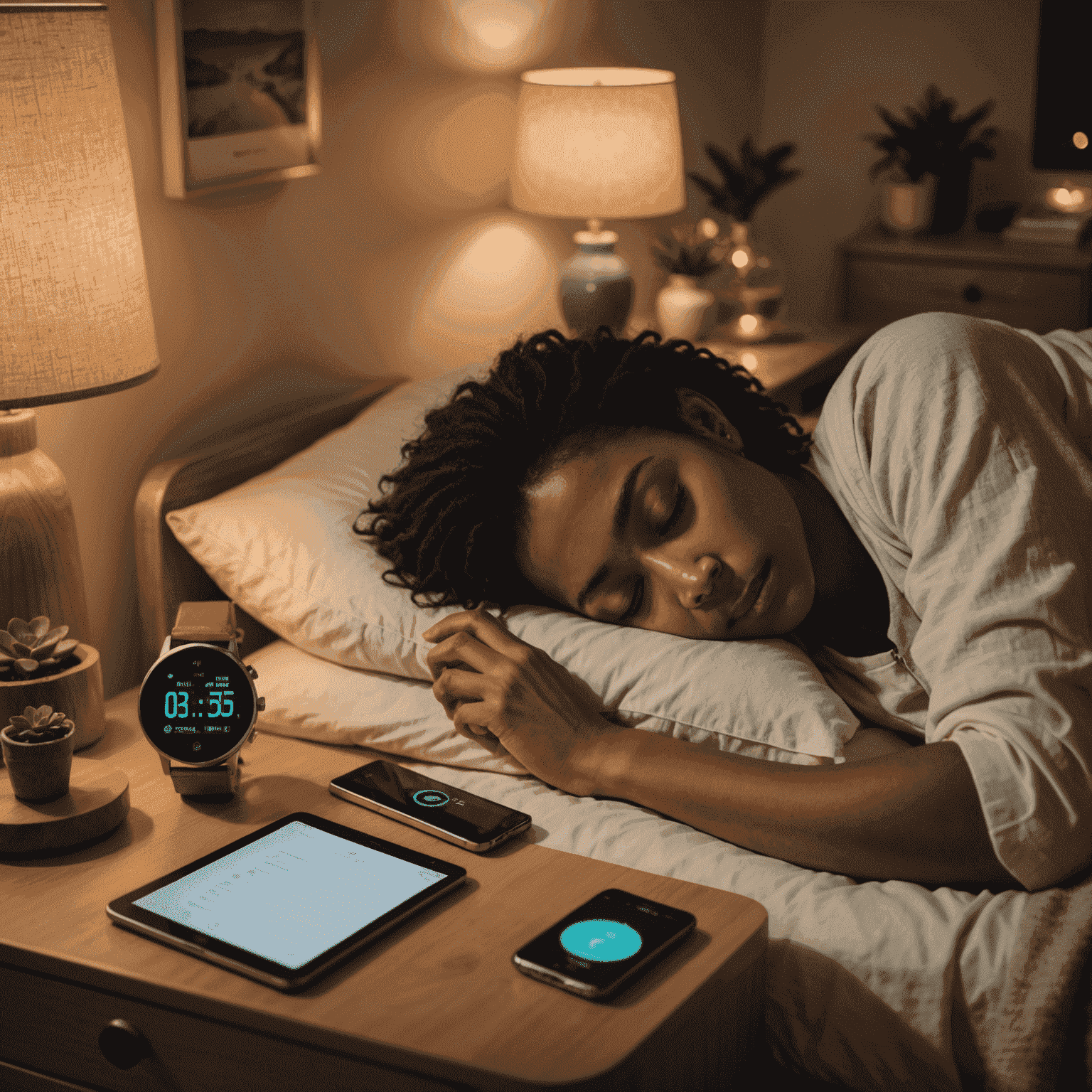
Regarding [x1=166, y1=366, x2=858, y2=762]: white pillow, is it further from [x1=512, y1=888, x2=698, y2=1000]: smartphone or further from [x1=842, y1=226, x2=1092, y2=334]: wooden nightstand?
[x1=842, y1=226, x2=1092, y2=334]: wooden nightstand

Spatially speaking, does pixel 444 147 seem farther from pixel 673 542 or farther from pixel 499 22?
pixel 673 542

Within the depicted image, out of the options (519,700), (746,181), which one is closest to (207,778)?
(519,700)

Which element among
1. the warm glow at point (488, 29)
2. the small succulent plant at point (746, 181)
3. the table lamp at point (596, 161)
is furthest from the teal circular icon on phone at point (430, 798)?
the small succulent plant at point (746, 181)

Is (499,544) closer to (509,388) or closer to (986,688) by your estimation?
(509,388)

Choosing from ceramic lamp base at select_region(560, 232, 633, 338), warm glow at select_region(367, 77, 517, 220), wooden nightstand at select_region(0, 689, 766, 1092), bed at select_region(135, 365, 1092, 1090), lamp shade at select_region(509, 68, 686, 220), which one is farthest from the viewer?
ceramic lamp base at select_region(560, 232, 633, 338)

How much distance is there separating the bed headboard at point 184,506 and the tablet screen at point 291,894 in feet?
1.83

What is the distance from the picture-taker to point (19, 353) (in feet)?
3.52

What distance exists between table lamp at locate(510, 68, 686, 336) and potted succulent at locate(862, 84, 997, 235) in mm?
1154

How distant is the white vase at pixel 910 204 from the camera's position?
3.11 metres

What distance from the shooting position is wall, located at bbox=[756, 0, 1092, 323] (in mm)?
3236

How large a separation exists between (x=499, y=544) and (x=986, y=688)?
20.9 inches

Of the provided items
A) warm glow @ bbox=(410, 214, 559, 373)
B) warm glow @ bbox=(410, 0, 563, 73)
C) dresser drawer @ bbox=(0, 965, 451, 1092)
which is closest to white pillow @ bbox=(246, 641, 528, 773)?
dresser drawer @ bbox=(0, 965, 451, 1092)

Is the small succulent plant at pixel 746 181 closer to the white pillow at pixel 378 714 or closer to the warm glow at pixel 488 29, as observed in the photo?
the warm glow at pixel 488 29

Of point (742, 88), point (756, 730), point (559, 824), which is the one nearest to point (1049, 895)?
point (756, 730)
